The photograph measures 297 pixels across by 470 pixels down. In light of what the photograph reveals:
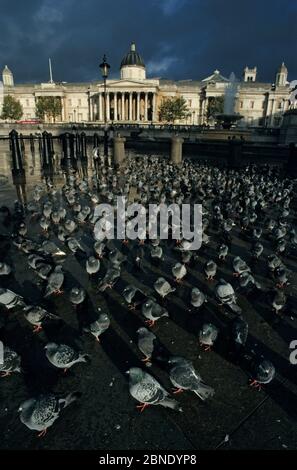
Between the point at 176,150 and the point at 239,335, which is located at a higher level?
the point at 176,150

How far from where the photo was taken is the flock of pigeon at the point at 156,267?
4.01 meters

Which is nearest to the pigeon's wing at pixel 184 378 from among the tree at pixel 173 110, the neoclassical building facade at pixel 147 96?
the tree at pixel 173 110

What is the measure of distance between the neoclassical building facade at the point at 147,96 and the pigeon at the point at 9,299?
89376mm

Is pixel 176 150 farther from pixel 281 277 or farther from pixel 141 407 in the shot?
pixel 141 407

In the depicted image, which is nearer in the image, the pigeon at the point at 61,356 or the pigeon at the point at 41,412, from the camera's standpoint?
the pigeon at the point at 41,412

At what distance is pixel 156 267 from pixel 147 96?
99.7m

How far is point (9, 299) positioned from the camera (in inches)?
217

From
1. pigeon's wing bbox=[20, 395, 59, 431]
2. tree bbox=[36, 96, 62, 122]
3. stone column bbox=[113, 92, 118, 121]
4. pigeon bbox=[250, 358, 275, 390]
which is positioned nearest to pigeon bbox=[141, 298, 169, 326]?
pigeon bbox=[250, 358, 275, 390]

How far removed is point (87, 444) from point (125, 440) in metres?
0.43

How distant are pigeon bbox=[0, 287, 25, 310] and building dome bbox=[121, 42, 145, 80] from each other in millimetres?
113780

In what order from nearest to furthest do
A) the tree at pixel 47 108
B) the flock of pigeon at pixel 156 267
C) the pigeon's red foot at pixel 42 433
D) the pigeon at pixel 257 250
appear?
1. the pigeon's red foot at pixel 42 433
2. the flock of pigeon at pixel 156 267
3. the pigeon at pixel 257 250
4. the tree at pixel 47 108

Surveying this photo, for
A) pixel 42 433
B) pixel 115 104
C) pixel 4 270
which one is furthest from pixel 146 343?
pixel 115 104

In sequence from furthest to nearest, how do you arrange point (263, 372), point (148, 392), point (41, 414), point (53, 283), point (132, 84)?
1. point (132, 84)
2. point (53, 283)
3. point (263, 372)
4. point (148, 392)
5. point (41, 414)

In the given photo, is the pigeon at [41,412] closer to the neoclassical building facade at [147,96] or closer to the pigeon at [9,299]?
the pigeon at [9,299]
